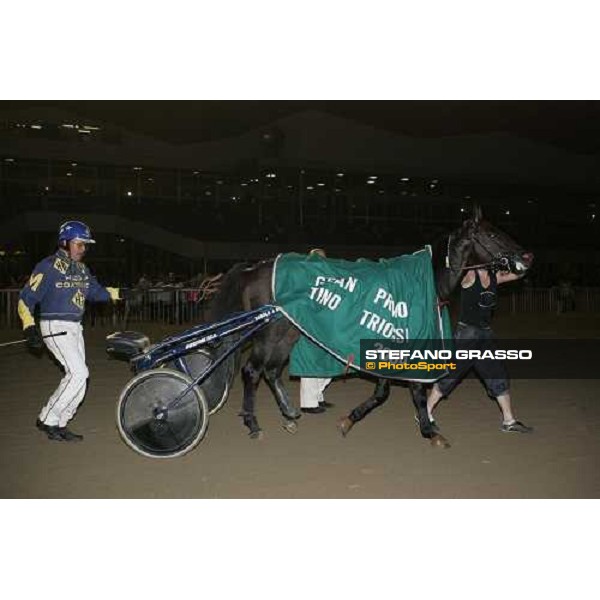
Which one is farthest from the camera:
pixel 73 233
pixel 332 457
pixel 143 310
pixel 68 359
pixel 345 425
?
pixel 143 310

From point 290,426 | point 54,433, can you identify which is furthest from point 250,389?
point 54,433

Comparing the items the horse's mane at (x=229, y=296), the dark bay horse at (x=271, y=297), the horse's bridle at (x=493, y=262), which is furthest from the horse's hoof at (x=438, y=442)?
the horse's mane at (x=229, y=296)

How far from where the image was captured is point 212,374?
650 cm

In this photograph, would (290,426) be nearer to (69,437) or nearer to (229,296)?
(229,296)

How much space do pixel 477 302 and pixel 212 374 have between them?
2.34 metres

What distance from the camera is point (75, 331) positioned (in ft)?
20.2

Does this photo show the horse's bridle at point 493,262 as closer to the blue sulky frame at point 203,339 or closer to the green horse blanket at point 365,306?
the green horse blanket at point 365,306

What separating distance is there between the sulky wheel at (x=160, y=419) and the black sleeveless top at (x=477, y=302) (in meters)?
2.40

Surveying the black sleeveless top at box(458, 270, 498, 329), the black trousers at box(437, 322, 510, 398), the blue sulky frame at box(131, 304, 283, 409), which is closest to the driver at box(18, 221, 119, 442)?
the blue sulky frame at box(131, 304, 283, 409)

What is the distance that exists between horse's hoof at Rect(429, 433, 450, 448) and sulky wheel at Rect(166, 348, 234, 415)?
1.80m

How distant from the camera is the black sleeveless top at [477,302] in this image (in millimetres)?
6492

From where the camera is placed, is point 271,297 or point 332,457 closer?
point 332,457

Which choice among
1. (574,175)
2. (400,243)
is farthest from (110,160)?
(574,175)

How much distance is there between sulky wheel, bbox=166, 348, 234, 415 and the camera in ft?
21.5
